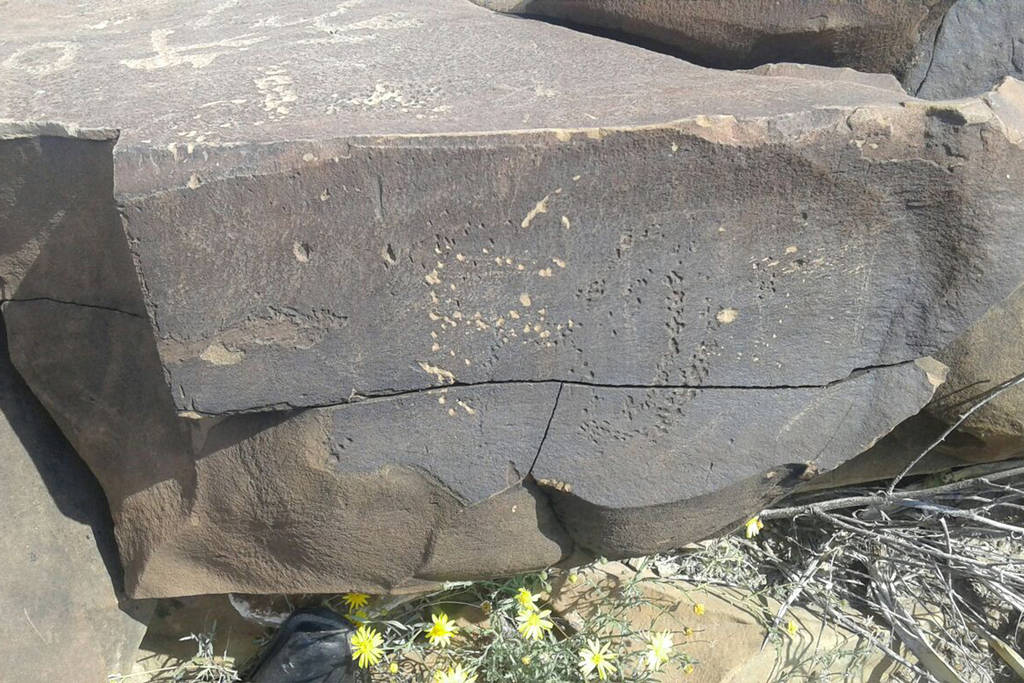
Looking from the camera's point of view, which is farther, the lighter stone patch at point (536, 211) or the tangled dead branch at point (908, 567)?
the tangled dead branch at point (908, 567)

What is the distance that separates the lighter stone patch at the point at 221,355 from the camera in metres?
1.20

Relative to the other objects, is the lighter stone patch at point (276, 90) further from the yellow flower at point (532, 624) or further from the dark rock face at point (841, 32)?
the yellow flower at point (532, 624)

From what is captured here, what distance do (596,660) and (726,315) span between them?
37.2 inches

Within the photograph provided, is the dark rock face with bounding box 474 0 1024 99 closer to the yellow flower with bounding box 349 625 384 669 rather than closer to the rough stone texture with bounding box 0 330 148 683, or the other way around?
the rough stone texture with bounding box 0 330 148 683

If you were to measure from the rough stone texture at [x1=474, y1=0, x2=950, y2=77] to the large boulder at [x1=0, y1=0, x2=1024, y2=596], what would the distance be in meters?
0.08

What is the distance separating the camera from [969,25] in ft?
5.10

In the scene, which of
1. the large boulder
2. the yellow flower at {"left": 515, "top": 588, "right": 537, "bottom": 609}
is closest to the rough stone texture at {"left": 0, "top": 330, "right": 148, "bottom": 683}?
the large boulder

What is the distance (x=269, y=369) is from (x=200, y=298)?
139mm

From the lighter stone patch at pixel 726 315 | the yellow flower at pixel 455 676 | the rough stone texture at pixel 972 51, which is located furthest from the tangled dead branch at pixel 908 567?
the lighter stone patch at pixel 726 315

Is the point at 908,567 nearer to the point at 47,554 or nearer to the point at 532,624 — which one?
the point at 532,624

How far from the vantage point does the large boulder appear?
1162mm

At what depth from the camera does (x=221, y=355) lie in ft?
3.94

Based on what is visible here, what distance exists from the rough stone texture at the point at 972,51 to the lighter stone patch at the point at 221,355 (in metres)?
1.26

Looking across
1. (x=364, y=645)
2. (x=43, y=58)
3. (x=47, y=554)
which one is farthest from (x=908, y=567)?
(x=43, y=58)
